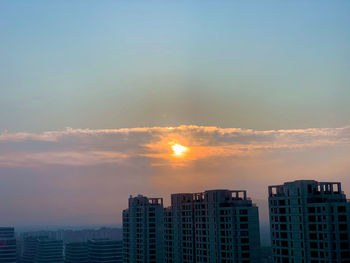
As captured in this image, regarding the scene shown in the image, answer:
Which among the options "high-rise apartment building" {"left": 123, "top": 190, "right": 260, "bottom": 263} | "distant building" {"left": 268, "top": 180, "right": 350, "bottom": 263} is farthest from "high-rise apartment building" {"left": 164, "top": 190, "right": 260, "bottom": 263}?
"distant building" {"left": 268, "top": 180, "right": 350, "bottom": 263}

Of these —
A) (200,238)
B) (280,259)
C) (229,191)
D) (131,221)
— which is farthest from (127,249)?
(280,259)

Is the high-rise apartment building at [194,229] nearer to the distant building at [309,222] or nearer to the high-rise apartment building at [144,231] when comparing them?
the high-rise apartment building at [144,231]

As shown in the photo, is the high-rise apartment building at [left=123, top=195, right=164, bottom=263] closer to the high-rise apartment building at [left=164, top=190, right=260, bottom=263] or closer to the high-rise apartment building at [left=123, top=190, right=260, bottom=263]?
the high-rise apartment building at [left=123, top=190, right=260, bottom=263]

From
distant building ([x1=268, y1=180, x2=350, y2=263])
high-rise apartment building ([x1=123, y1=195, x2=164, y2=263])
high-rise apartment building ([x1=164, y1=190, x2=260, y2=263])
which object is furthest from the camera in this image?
high-rise apartment building ([x1=123, y1=195, x2=164, y2=263])

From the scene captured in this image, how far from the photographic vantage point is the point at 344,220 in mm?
86375

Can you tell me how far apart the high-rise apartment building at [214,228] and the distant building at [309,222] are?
10561mm

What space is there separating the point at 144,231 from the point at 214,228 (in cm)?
4078

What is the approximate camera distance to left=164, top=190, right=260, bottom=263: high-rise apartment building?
357 ft

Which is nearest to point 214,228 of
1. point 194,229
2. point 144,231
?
point 194,229

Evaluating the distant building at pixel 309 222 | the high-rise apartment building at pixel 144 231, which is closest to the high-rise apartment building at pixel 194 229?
the high-rise apartment building at pixel 144 231

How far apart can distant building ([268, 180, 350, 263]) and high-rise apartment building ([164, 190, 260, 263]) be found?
10.6 meters

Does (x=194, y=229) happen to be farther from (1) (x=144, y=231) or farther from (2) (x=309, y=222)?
(2) (x=309, y=222)

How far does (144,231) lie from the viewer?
148m

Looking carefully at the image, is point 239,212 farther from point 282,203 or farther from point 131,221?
point 131,221
